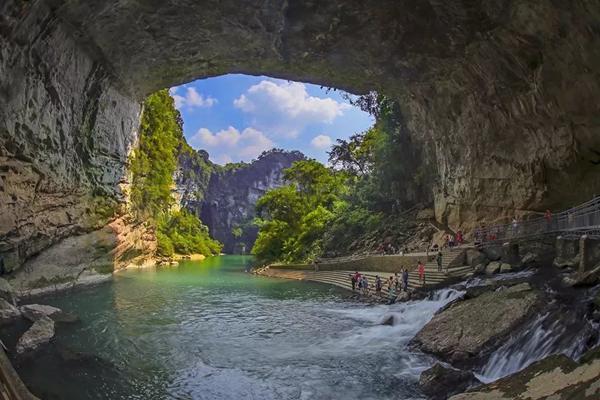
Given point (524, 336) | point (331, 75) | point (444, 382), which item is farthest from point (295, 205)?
point (444, 382)

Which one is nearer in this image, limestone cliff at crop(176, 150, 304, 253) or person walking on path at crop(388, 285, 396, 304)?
person walking on path at crop(388, 285, 396, 304)

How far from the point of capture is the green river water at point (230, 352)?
9672 millimetres

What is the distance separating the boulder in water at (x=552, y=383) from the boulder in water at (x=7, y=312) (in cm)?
1329

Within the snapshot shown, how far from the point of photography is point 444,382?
9117 mm

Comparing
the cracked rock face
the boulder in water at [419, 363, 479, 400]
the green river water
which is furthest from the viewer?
the cracked rock face

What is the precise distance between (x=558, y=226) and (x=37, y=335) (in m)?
17.8

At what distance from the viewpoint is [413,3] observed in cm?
1772

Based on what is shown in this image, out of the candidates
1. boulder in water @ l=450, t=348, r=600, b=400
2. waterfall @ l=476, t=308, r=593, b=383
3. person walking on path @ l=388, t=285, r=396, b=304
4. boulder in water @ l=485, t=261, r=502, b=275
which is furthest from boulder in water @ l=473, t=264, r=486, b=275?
boulder in water @ l=450, t=348, r=600, b=400

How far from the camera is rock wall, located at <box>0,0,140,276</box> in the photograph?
1677 centimetres

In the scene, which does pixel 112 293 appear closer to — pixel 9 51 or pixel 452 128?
pixel 9 51

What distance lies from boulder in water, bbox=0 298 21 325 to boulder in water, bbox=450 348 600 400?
43.6 feet

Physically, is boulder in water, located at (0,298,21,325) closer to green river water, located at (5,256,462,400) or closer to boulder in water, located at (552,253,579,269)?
green river water, located at (5,256,462,400)

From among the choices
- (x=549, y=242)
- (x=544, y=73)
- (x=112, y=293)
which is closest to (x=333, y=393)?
(x=549, y=242)

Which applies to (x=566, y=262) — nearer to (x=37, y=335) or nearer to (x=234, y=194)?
(x=37, y=335)
